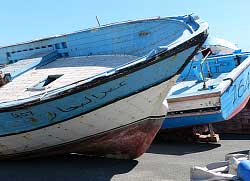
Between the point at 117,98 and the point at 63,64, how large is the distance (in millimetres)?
2472

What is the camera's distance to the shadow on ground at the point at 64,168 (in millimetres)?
5293

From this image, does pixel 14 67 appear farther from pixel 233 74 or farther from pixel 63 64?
pixel 233 74

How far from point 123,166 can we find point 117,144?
14.6 inches

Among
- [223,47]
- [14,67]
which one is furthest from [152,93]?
[223,47]

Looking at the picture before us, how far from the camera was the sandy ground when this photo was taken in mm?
5234

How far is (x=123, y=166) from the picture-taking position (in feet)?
18.7

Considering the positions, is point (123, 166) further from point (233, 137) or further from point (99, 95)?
point (233, 137)

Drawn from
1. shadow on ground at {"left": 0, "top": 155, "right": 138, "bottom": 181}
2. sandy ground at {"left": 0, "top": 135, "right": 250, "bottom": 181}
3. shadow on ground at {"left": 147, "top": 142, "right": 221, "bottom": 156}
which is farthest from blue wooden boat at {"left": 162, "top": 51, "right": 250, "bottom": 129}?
shadow on ground at {"left": 0, "top": 155, "right": 138, "bottom": 181}

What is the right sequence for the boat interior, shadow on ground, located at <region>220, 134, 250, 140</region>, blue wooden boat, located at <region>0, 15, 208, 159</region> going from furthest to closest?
shadow on ground, located at <region>220, 134, 250, 140</region> < the boat interior < blue wooden boat, located at <region>0, 15, 208, 159</region>

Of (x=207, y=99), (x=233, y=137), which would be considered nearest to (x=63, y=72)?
(x=207, y=99)

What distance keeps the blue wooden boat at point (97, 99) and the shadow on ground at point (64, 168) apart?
0.58 feet

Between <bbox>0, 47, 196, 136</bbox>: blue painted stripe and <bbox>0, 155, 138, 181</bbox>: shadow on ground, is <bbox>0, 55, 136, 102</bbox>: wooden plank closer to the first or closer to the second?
<bbox>0, 47, 196, 136</bbox>: blue painted stripe

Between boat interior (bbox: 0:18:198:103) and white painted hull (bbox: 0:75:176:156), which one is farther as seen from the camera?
boat interior (bbox: 0:18:198:103)

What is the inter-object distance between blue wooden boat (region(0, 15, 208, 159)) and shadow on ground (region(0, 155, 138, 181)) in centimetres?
18
